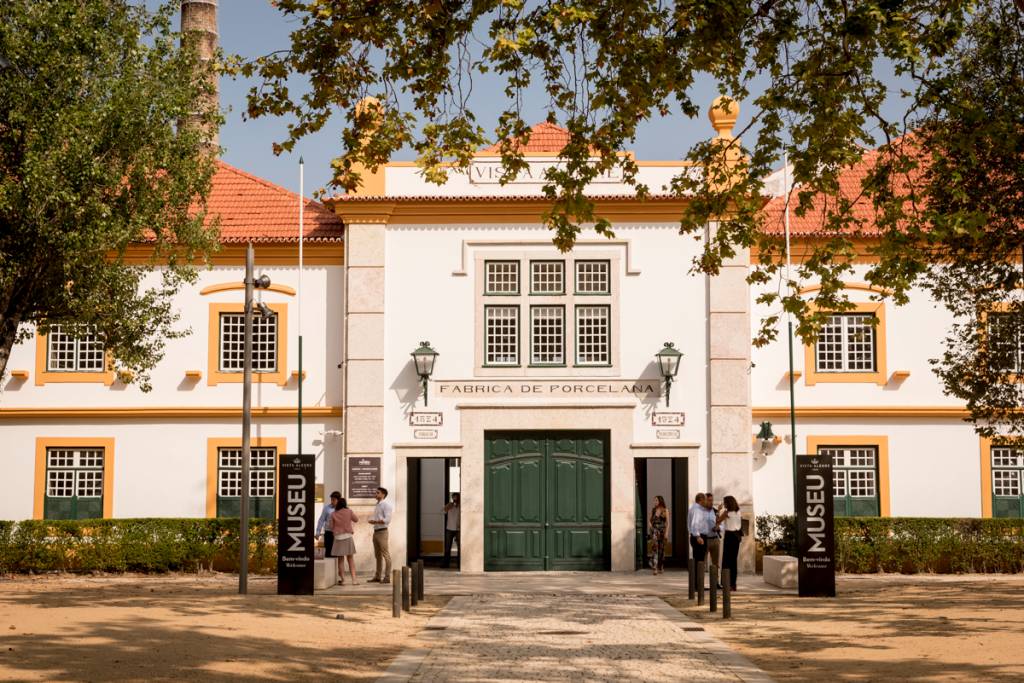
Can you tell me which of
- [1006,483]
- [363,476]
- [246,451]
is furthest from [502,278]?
[1006,483]

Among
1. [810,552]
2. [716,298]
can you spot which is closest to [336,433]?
[716,298]

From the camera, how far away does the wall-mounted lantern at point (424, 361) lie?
23.8 m

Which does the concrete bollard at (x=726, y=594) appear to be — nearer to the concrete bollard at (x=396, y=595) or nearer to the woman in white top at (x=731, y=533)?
the woman in white top at (x=731, y=533)

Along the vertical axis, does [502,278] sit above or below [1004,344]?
above

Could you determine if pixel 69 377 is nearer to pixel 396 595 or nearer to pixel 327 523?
pixel 327 523

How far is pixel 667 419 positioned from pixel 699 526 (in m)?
4.06

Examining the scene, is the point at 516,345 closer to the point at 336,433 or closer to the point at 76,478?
the point at 336,433

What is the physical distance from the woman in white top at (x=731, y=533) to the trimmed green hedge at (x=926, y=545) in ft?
11.7

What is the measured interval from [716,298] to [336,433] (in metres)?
7.57

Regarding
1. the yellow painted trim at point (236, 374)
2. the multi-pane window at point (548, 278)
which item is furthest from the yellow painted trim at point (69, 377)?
the multi-pane window at point (548, 278)

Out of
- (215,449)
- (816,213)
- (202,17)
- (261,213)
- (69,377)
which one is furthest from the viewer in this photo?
(202,17)

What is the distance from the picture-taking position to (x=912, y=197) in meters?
12.0

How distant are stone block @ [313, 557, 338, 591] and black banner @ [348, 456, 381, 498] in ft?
8.25

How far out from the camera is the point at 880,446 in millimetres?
24641
